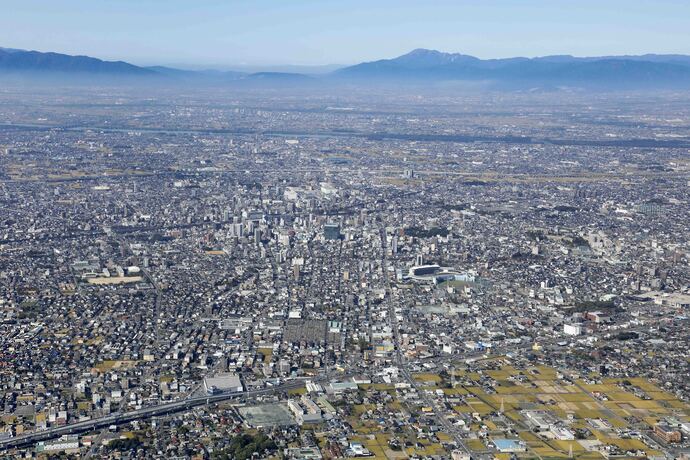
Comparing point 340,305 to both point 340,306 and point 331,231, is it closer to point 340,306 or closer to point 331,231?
point 340,306

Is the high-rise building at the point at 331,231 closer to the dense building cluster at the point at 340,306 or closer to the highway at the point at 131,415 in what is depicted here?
the dense building cluster at the point at 340,306

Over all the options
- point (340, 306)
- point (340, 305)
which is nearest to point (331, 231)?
point (340, 305)

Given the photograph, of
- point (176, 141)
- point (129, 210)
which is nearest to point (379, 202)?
point (129, 210)

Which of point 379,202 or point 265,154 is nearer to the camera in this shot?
point 379,202

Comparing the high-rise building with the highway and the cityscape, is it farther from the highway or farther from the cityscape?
the highway

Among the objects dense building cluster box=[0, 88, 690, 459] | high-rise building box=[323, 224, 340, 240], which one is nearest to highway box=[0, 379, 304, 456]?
dense building cluster box=[0, 88, 690, 459]

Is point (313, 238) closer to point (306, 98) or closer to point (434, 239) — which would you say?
point (434, 239)

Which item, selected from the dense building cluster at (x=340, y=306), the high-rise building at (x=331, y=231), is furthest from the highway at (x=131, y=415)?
the high-rise building at (x=331, y=231)
